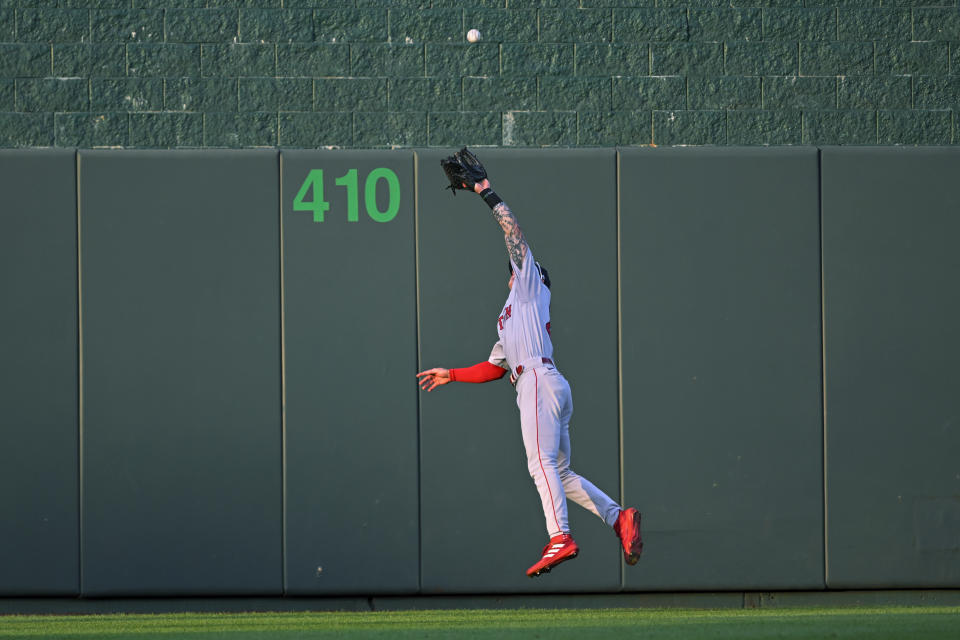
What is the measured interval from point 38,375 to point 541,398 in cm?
308

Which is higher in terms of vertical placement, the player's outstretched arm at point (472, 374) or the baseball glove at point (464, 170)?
→ the baseball glove at point (464, 170)

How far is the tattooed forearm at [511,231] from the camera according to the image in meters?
5.97

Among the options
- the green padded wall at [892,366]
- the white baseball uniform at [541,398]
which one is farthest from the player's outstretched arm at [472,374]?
the green padded wall at [892,366]

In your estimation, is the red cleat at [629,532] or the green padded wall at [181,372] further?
the green padded wall at [181,372]

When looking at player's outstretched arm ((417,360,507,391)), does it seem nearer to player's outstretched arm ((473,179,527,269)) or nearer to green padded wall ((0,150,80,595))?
player's outstretched arm ((473,179,527,269))

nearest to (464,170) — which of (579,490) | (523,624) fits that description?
(579,490)

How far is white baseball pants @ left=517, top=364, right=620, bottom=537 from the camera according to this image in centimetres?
602

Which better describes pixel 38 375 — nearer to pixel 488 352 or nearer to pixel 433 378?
pixel 433 378

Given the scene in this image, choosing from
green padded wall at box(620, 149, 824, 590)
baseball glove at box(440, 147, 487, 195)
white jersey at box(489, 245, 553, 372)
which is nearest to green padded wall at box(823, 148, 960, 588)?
green padded wall at box(620, 149, 824, 590)

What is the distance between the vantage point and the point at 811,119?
731cm

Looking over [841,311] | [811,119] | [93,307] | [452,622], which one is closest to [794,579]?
[841,311]

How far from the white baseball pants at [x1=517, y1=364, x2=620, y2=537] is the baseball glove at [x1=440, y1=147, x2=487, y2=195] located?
1.08m

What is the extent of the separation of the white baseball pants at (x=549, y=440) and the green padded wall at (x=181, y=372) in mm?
1659

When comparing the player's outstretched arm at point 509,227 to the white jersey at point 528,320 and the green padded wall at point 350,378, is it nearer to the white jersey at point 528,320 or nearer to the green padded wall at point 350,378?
the white jersey at point 528,320
